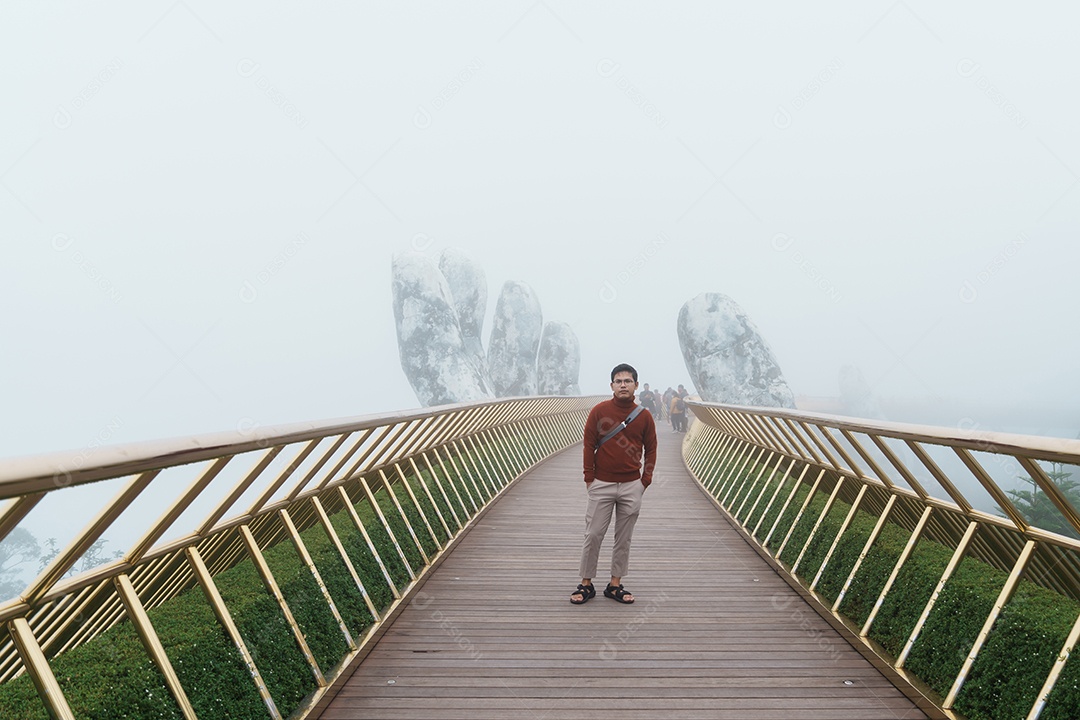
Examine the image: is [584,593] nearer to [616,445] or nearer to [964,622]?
[616,445]

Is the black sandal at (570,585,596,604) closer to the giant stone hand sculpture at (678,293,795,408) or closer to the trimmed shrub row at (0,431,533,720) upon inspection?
the trimmed shrub row at (0,431,533,720)

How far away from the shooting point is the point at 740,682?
3936 mm

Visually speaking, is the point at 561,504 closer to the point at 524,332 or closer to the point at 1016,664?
the point at 1016,664

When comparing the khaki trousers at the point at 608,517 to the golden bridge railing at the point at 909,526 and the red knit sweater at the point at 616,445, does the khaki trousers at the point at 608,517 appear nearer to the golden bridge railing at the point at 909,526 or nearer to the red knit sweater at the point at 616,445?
the red knit sweater at the point at 616,445

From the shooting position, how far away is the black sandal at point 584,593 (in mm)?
5344

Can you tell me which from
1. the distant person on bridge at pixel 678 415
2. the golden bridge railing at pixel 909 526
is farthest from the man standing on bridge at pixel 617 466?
the distant person on bridge at pixel 678 415

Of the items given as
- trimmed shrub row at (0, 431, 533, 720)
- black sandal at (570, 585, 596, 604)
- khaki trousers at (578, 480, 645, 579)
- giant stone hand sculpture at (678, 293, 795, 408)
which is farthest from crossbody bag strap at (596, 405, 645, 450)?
giant stone hand sculpture at (678, 293, 795, 408)

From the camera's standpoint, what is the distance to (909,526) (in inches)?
221

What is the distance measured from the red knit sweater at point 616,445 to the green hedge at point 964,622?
4.96 feet

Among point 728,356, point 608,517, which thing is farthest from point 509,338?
point 608,517

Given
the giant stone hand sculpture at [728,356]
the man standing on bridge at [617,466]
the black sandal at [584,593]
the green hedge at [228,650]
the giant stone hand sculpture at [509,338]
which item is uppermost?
the man standing on bridge at [617,466]

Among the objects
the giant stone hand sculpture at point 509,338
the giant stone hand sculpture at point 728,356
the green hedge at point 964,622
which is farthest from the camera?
the giant stone hand sculpture at point 509,338

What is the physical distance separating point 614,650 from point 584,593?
3.38 feet

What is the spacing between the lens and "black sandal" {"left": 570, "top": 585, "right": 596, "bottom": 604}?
5344 mm
